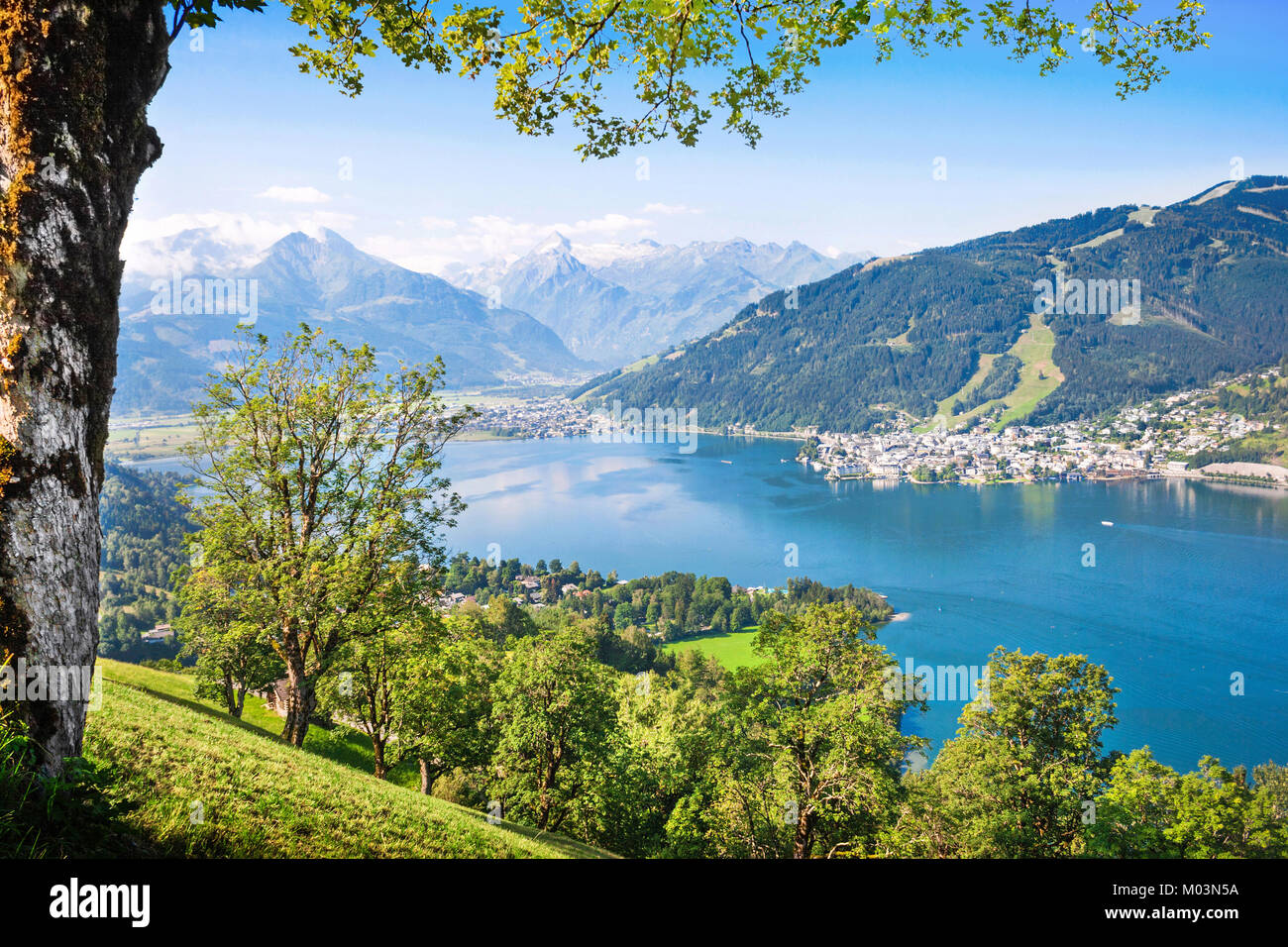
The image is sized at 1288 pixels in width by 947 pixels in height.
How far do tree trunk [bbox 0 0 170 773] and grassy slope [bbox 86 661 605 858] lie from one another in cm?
82

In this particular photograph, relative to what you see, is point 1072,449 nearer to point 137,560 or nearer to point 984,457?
point 984,457

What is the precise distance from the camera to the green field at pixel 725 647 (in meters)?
58.4

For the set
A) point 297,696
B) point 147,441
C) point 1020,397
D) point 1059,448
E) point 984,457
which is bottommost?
point 297,696

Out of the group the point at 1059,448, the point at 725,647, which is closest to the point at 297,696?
the point at 725,647

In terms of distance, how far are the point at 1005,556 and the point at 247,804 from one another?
91.7m

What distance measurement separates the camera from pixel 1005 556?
268 feet

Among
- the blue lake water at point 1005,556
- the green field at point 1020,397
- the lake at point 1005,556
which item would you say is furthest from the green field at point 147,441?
the green field at point 1020,397

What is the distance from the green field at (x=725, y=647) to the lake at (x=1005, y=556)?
470 inches

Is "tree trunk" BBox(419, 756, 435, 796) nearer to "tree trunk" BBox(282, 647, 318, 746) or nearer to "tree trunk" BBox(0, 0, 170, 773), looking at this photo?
"tree trunk" BBox(282, 647, 318, 746)

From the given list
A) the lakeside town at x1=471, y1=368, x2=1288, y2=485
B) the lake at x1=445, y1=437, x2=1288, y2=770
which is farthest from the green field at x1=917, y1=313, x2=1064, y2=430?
the lake at x1=445, y1=437, x2=1288, y2=770

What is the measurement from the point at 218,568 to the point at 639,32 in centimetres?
981

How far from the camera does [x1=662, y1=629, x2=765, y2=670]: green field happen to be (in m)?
58.4
